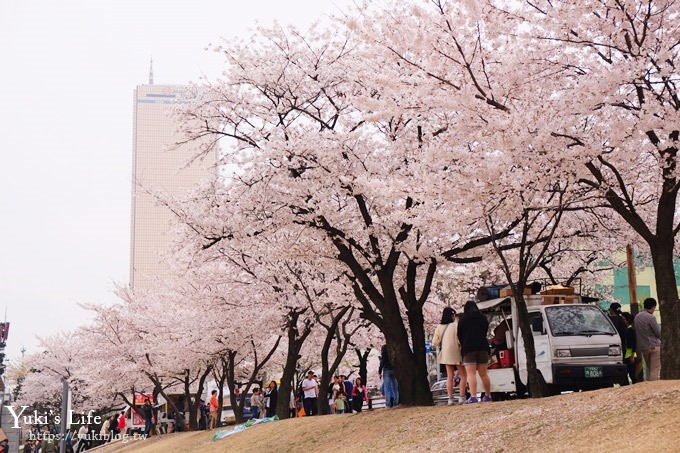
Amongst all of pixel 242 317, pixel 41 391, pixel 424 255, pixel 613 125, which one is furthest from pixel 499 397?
pixel 41 391

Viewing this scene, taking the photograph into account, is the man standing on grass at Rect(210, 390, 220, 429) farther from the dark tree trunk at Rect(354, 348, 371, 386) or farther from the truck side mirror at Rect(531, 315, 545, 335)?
the truck side mirror at Rect(531, 315, 545, 335)

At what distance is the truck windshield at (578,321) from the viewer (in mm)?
14195

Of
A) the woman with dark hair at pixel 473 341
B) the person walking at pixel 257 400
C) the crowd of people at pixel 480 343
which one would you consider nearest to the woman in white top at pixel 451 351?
the crowd of people at pixel 480 343

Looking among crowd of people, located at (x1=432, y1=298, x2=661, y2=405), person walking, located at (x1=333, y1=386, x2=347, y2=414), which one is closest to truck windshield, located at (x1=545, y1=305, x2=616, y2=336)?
crowd of people, located at (x1=432, y1=298, x2=661, y2=405)

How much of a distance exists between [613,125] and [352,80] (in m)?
6.69

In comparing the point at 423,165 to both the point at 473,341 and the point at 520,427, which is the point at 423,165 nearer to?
the point at 473,341

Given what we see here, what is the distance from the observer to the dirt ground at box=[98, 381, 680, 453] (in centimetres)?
871

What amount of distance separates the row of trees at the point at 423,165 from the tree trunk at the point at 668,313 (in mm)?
29

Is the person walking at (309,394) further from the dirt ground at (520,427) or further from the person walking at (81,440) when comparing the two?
the person walking at (81,440)

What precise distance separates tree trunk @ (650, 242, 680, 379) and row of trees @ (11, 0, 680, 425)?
0.09 feet

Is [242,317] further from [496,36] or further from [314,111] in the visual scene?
[496,36]

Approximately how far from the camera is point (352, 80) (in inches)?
677

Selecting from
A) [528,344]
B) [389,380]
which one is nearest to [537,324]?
[528,344]

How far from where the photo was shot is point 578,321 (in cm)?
1432
